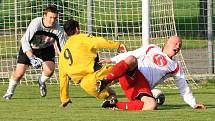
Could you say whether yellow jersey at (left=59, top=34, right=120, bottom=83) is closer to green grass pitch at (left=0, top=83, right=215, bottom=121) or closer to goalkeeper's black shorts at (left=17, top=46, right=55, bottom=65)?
green grass pitch at (left=0, top=83, right=215, bottom=121)

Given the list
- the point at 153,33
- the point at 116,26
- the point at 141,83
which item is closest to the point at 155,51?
the point at 141,83

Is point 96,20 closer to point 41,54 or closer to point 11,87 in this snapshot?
point 41,54

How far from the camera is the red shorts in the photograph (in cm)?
1157

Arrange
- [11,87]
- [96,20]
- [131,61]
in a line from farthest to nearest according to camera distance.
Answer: [96,20], [11,87], [131,61]

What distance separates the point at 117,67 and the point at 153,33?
19.5ft

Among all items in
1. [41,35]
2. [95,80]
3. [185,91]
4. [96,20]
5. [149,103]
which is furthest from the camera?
[96,20]

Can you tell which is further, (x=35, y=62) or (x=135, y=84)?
(x=35, y=62)

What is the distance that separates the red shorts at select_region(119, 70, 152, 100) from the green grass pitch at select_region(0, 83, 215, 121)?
0.36 meters

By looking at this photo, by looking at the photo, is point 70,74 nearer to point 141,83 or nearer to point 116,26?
point 141,83

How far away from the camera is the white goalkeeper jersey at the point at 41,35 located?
1388 cm

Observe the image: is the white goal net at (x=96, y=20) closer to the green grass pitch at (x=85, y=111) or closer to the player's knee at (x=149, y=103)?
the green grass pitch at (x=85, y=111)

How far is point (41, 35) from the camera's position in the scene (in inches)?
559

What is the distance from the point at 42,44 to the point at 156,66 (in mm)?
→ 3321

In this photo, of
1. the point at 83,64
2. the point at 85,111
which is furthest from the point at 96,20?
the point at 85,111
